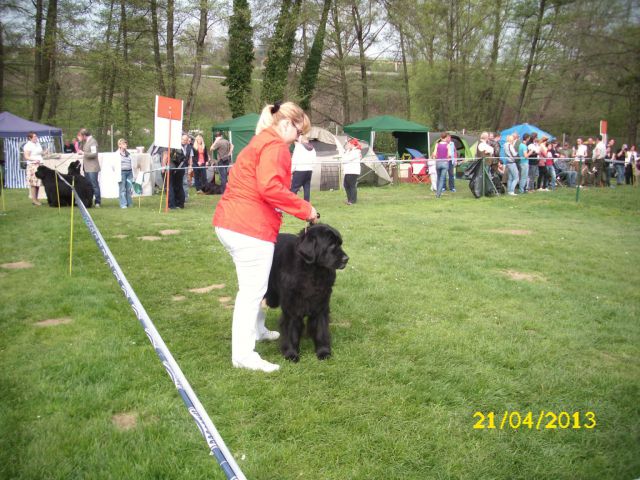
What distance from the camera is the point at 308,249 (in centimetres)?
375

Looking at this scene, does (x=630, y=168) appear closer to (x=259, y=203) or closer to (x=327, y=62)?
(x=327, y=62)

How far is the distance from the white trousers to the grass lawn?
238 mm

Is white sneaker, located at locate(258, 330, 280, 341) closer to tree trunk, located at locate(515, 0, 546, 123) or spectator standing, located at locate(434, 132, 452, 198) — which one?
spectator standing, located at locate(434, 132, 452, 198)

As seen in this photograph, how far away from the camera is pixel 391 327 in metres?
4.89

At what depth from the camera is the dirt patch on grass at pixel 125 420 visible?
3149mm

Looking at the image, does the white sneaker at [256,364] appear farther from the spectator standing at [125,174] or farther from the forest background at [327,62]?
the forest background at [327,62]

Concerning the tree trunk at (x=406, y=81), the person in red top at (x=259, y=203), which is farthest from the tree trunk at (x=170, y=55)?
the person in red top at (x=259, y=203)

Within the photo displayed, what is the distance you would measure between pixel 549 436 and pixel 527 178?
50.3 ft

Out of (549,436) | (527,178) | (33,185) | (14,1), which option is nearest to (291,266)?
(549,436)

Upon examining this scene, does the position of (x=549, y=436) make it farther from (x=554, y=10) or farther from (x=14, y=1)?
(x=554, y=10)

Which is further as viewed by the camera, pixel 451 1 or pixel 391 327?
pixel 451 1

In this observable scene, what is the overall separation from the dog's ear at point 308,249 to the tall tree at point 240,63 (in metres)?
24.8

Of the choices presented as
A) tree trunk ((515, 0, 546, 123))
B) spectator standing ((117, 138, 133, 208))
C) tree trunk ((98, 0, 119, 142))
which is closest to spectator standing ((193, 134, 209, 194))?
spectator standing ((117, 138, 133, 208))

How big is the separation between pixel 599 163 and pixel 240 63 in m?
18.0
